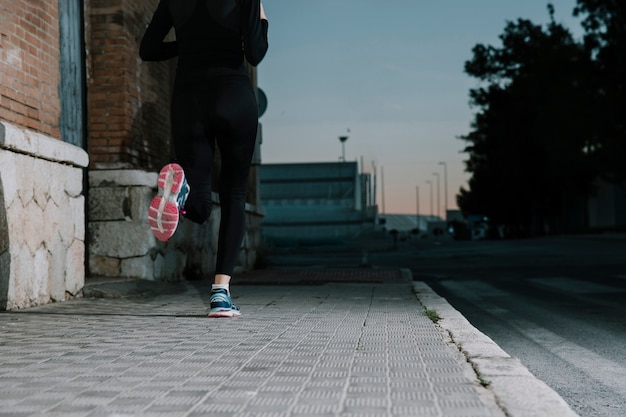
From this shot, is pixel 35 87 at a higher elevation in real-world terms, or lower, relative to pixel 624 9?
lower

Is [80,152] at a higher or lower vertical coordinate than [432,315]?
higher

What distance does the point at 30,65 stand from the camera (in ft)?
19.3

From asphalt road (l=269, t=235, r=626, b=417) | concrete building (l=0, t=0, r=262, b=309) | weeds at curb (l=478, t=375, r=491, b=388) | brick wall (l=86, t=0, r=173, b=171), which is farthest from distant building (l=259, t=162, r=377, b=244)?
weeds at curb (l=478, t=375, r=491, b=388)

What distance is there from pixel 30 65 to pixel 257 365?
3890 mm

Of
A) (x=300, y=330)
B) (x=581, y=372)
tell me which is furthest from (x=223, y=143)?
(x=581, y=372)

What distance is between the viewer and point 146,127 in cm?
830

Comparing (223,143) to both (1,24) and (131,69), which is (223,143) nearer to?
(1,24)

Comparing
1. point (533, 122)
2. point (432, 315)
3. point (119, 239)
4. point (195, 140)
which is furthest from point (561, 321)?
point (533, 122)

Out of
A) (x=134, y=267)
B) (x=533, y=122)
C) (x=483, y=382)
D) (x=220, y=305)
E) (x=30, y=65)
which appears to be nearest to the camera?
(x=483, y=382)

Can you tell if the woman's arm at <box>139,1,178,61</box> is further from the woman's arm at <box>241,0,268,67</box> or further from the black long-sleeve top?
the woman's arm at <box>241,0,268,67</box>

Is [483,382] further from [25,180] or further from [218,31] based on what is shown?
[25,180]

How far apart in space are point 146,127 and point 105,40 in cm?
106

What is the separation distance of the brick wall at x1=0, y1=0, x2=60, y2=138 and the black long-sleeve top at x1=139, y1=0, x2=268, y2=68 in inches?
58.6

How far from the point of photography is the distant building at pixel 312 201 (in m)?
38.9
